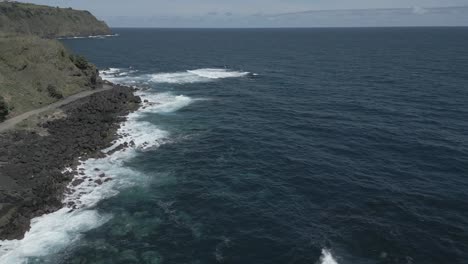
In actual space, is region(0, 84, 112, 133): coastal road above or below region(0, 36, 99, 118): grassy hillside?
below

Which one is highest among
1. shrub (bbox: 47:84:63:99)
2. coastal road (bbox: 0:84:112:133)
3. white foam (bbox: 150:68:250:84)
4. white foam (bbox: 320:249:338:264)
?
shrub (bbox: 47:84:63:99)

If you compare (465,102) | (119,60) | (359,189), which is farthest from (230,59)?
(359,189)

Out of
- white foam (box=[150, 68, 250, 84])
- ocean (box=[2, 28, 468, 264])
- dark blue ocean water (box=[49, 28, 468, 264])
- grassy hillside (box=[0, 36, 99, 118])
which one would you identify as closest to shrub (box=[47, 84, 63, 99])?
grassy hillside (box=[0, 36, 99, 118])

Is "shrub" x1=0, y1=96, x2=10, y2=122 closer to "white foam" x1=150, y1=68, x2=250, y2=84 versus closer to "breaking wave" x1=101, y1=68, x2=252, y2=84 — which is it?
"breaking wave" x1=101, y1=68, x2=252, y2=84

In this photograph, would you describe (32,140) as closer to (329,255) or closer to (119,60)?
(329,255)

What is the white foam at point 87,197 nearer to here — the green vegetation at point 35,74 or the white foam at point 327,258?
the green vegetation at point 35,74

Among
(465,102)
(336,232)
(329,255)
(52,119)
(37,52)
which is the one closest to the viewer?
(329,255)

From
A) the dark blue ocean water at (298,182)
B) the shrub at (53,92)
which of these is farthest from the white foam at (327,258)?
the shrub at (53,92)
